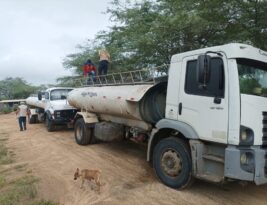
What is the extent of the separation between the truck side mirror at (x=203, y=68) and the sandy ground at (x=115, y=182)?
7.34 ft

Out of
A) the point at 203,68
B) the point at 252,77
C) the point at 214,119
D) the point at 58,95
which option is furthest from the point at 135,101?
the point at 58,95

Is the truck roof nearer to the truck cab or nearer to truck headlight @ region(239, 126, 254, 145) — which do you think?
the truck cab

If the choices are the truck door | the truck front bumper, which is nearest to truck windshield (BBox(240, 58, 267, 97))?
the truck door

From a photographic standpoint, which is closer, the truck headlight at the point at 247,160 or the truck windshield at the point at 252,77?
the truck headlight at the point at 247,160

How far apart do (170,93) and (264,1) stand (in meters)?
5.69

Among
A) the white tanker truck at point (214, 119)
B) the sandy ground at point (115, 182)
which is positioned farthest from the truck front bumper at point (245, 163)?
the sandy ground at point (115, 182)

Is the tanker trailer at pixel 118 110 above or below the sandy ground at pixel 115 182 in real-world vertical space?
above

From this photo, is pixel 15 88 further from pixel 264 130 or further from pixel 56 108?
pixel 264 130

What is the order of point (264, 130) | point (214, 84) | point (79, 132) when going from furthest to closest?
point (79, 132) < point (214, 84) < point (264, 130)

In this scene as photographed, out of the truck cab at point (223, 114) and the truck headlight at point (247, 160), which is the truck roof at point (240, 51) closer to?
the truck cab at point (223, 114)

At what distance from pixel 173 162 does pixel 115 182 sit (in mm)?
1451

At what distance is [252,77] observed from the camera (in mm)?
6234

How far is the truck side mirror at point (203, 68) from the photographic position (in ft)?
19.5

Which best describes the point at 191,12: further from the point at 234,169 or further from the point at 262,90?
the point at 234,169
